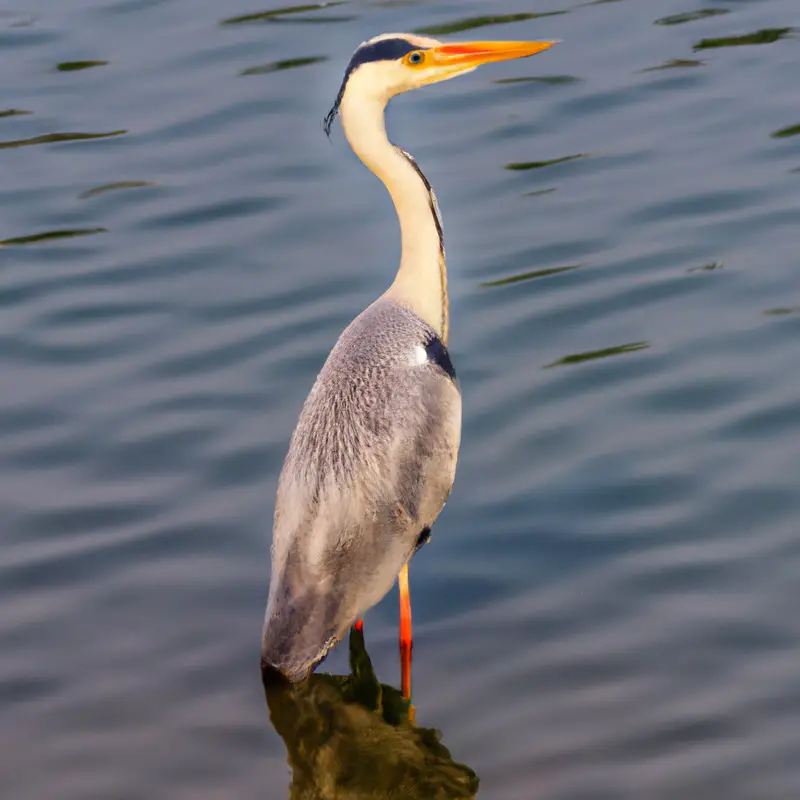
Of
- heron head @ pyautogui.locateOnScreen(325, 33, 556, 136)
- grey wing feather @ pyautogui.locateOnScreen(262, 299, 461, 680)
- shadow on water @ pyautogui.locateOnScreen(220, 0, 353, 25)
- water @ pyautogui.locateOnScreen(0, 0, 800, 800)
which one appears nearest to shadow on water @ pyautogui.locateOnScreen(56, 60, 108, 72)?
water @ pyautogui.locateOnScreen(0, 0, 800, 800)

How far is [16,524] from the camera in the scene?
7.93 metres

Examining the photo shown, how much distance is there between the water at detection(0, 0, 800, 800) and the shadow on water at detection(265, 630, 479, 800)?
5 centimetres

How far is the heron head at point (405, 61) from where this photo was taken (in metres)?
7.45

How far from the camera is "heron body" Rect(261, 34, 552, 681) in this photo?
651 centimetres

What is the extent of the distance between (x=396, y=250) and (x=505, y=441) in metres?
2.42

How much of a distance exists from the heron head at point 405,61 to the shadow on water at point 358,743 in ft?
8.48

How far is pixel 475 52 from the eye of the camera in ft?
26.1

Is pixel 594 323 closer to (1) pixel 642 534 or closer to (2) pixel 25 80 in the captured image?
(1) pixel 642 534

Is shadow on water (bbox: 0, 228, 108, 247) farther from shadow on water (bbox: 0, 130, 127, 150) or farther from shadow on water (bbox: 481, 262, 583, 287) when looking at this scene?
shadow on water (bbox: 481, 262, 583, 287)

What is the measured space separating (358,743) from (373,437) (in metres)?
1.28

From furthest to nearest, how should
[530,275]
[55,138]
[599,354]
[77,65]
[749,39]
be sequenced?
[77,65], [749,39], [55,138], [530,275], [599,354]

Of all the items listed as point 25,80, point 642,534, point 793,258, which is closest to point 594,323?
point 793,258

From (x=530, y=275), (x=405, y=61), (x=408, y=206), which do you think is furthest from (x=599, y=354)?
(x=405, y=61)

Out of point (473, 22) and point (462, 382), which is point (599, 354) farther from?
point (473, 22)
